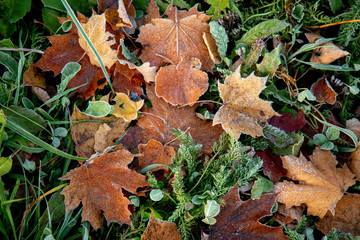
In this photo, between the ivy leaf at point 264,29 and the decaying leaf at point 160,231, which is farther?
the ivy leaf at point 264,29

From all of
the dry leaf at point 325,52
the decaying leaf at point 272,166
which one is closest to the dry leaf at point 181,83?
the decaying leaf at point 272,166

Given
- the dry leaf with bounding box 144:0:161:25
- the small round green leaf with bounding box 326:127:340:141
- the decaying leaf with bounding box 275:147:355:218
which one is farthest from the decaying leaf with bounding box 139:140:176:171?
the small round green leaf with bounding box 326:127:340:141

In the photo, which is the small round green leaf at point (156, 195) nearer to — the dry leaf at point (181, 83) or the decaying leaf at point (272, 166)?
the dry leaf at point (181, 83)

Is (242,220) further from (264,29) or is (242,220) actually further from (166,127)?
(264,29)

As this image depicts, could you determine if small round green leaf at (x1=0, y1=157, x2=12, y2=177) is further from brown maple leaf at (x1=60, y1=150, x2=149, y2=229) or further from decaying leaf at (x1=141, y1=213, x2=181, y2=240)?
decaying leaf at (x1=141, y1=213, x2=181, y2=240)

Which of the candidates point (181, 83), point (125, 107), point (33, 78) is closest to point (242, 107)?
point (181, 83)
